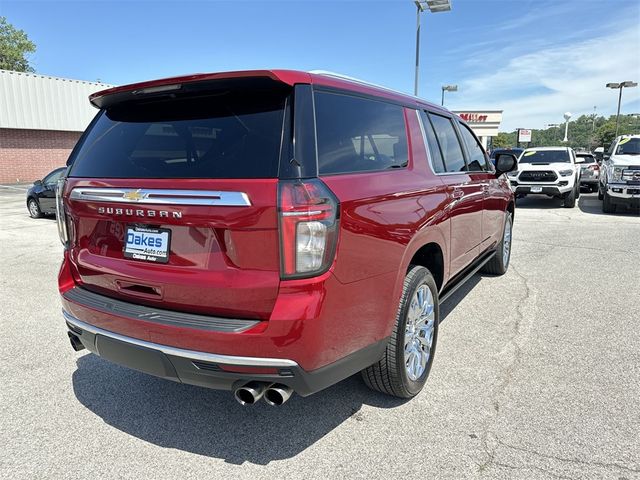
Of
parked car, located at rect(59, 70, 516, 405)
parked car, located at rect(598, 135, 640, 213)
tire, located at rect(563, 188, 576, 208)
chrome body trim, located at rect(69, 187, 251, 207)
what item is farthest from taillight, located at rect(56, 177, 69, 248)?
tire, located at rect(563, 188, 576, 208)

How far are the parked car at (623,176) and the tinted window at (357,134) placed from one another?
11047mm

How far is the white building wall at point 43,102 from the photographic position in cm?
2306

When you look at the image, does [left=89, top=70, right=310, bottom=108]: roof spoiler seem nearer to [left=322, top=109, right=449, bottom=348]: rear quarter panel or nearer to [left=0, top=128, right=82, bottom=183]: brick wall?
[left=322, top=109, right=449, bottom=348]: rear quarter panel

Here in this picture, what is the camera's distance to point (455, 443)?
2590 mm

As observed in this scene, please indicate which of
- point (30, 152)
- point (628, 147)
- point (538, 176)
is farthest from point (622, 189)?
point (30, 152)

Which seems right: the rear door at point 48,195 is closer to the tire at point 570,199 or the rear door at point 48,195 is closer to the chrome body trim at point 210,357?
the chrome body trim at point 210,357

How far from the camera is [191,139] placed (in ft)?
7.95

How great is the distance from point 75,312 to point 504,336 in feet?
11.0

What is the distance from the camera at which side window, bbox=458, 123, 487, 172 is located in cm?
453

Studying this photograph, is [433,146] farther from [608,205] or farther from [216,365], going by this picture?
[608,205]

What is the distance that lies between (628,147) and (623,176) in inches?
58.9

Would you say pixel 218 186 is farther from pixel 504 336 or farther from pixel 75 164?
pixel 504 336

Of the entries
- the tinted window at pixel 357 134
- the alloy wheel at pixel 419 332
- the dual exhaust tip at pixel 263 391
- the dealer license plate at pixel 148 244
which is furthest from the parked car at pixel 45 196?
the dual exhaust tip at pixel 263 391

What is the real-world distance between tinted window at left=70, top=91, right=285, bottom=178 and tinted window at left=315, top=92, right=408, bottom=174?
0.85 ft
